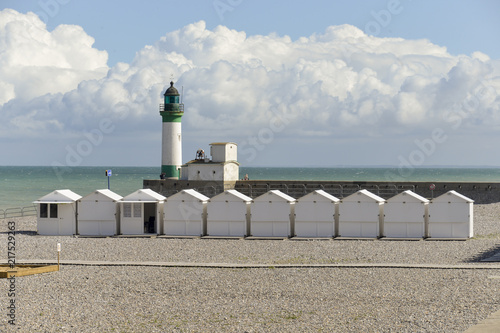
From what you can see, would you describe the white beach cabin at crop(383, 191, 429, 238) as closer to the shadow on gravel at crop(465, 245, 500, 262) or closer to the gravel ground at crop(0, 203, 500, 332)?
the gravel ground at crop(0, 203, 500, 332)

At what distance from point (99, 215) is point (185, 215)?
386cm

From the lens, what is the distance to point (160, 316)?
16.2 meters

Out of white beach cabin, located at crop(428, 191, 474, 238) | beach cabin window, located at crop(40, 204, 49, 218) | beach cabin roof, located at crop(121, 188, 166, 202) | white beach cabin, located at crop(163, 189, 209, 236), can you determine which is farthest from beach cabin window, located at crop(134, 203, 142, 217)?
white beach cabin, located at crop(428, 191, 474, 238)

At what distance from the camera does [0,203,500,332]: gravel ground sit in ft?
50.9

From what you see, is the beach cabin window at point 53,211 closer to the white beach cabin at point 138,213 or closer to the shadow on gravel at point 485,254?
the white beach cabin at point 138,213

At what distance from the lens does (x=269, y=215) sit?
29969mm

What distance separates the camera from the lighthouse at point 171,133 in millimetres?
48531

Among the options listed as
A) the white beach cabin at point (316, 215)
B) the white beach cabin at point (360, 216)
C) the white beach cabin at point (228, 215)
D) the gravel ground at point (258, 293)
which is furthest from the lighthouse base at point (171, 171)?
the gravel ground at point (258, 293)

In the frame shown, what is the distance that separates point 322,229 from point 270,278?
9554 millimetres

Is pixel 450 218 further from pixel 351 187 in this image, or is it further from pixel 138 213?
pixel 351 187

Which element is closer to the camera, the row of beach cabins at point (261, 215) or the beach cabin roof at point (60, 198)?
the row of beach cabins at point (261, 215)

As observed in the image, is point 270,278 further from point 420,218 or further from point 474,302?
point 420,218

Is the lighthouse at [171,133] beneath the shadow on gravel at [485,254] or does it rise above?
above

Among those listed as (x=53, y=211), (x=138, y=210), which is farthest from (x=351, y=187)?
(x=53, y=211)
